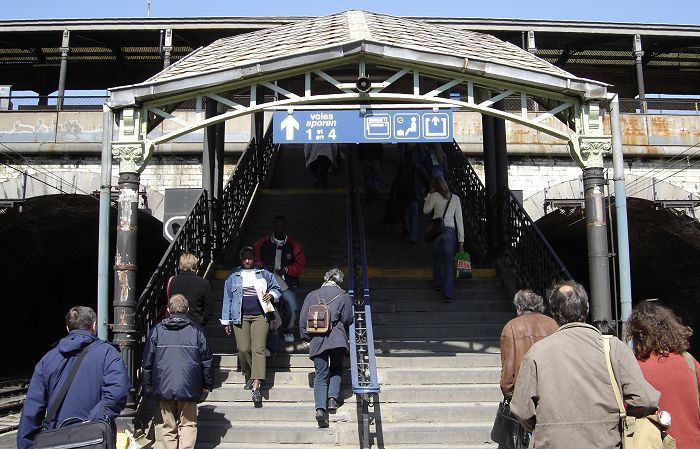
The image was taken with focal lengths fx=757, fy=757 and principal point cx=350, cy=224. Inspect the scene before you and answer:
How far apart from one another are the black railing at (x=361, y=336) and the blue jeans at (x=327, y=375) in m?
0.17

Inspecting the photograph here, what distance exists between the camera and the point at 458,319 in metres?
9.68

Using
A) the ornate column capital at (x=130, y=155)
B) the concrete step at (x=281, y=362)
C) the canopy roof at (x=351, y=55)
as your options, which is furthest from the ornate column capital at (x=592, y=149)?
the ornate column capital at (x=130, y=155)

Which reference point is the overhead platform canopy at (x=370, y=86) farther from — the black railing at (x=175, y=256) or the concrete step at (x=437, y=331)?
the concrete step at (x=437, y=331)

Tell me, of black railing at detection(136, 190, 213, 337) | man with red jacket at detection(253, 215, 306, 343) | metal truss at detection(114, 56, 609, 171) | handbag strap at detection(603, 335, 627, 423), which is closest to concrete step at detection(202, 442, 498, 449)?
black railing at detection(136, 190, 213, 337)

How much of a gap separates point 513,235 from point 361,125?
4297 mm

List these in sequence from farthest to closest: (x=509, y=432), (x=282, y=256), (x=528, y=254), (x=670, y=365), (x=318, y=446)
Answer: (x=528, y=254) → (x=282, y=256) → (x=318, y=446) → (x=509, y=432) → (x=670, y=365)

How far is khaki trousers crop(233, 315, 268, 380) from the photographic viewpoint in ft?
25.5

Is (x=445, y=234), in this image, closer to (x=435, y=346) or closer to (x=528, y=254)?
(x=528, y=254)

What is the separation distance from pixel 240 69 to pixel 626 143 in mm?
10173

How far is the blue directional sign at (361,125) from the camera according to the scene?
7.74 meters

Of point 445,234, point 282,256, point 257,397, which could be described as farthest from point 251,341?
point 445,234

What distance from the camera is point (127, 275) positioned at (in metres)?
7.52

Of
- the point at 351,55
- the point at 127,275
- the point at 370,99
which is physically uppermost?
the point at 351,55

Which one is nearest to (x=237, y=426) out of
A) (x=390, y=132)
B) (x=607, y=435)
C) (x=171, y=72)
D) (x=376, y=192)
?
(x=390, y=132)
